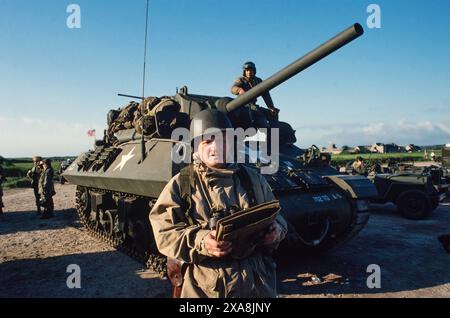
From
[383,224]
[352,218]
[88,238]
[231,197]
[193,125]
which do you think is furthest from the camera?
[383,224]

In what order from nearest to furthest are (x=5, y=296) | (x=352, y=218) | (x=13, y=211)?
(x=5, y=296) < (x=352, y=218) < (x=13, y=211)

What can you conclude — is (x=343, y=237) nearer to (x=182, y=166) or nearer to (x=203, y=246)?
(x=182, y=166)

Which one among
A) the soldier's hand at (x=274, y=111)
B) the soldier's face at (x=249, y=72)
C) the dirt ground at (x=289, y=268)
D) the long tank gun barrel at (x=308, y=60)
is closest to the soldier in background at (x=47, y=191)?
the dirt ground at (x=289, y=268)

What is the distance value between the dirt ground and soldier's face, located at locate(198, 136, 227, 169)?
3.34 meters

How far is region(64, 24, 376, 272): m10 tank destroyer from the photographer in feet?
18.5

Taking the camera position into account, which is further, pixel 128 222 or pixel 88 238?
pixel 88 238

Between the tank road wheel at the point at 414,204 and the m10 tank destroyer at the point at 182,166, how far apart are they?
5954 mm

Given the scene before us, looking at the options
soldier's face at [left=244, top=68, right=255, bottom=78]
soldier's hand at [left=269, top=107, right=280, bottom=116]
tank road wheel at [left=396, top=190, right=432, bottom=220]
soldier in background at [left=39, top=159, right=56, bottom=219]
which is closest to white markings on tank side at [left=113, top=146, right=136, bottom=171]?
soldier's face at [left=244, top=68, right=255, bottom=78]

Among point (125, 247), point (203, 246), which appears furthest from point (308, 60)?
point (125, 247)

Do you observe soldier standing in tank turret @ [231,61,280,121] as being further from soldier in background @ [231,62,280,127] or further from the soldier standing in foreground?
the soldier standing in foreground

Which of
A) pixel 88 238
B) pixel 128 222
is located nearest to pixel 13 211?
pixel 88 238

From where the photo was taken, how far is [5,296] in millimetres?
5453
